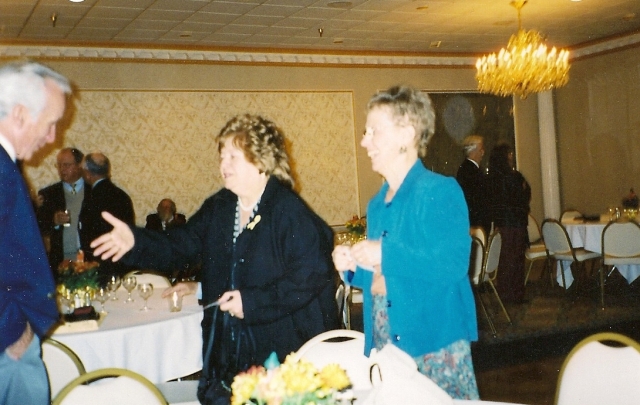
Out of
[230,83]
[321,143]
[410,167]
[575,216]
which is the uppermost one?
[230,83]

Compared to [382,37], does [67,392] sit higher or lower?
lower

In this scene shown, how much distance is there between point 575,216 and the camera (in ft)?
29.4

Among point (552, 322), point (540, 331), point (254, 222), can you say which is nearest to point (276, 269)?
point (254, 222)

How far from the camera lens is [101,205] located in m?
5.06

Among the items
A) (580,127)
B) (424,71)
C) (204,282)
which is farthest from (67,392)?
(580,127)

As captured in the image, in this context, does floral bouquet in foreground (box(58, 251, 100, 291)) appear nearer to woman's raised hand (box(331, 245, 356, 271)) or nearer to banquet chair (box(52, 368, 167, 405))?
banquet chair (box(52, 368, 167, 405))

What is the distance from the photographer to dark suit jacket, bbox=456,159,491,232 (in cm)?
656

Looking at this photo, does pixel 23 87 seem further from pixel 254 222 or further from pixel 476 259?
pixel 476 259

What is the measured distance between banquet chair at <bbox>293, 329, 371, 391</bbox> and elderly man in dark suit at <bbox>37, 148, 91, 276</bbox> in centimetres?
379

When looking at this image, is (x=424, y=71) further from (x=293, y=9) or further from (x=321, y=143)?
(x=293, y=9)

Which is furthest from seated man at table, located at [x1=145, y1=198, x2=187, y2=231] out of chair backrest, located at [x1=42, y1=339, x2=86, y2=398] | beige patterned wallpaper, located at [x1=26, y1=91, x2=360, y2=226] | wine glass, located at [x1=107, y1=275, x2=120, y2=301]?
chair backrest, located at [x1=42, y1=339, x2=86, y2=398]

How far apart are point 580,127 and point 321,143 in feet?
14.8

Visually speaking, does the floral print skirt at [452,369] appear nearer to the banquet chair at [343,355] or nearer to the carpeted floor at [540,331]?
the banquet chair at [343,355]

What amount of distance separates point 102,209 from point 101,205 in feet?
0.19
